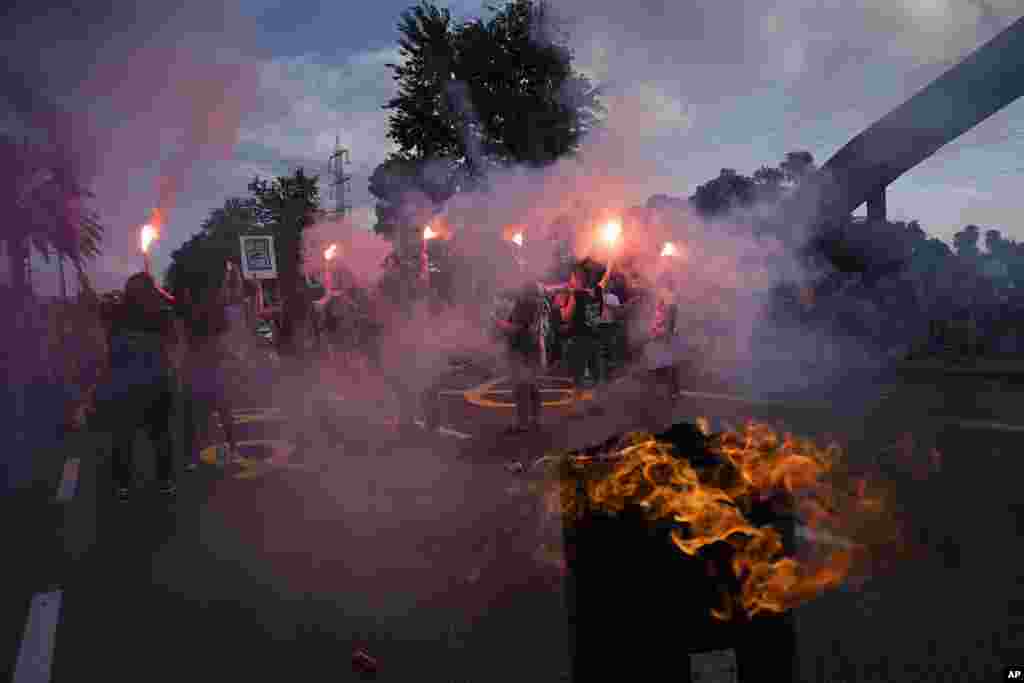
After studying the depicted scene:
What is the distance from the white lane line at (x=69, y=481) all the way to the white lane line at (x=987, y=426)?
→ 848 cm

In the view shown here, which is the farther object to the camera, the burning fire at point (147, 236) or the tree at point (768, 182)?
the tree at point (768, 182)

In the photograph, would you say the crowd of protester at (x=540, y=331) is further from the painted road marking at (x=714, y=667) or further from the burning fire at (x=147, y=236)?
the painted road marking at (x=714, y=667)

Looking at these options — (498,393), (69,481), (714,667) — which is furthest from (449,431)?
(714,667)

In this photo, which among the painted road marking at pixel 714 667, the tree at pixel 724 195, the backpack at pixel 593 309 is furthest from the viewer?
the tree at pixel 724 195

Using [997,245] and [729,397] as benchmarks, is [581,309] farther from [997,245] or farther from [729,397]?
[997,245]

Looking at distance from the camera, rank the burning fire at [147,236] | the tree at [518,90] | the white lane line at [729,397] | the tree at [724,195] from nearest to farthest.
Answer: the burning fire at [147,236]
the white lane line at [729,397]
the tree at [724,195]
the tree at [518,90]

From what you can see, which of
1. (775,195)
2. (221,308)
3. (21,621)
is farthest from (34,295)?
(775,195)

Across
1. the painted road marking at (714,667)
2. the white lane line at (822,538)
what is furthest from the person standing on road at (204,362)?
the painted road marking at (714,667)

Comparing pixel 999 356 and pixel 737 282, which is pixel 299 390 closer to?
pixel 737 282

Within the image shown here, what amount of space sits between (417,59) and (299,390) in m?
15.6

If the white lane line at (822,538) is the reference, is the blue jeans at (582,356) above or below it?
above

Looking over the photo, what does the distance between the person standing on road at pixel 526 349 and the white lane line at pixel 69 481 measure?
409 cm

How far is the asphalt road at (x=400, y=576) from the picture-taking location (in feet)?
9.65

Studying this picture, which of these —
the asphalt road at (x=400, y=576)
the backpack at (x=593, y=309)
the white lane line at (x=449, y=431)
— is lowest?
the asphalt road at (x=400, y=576)
